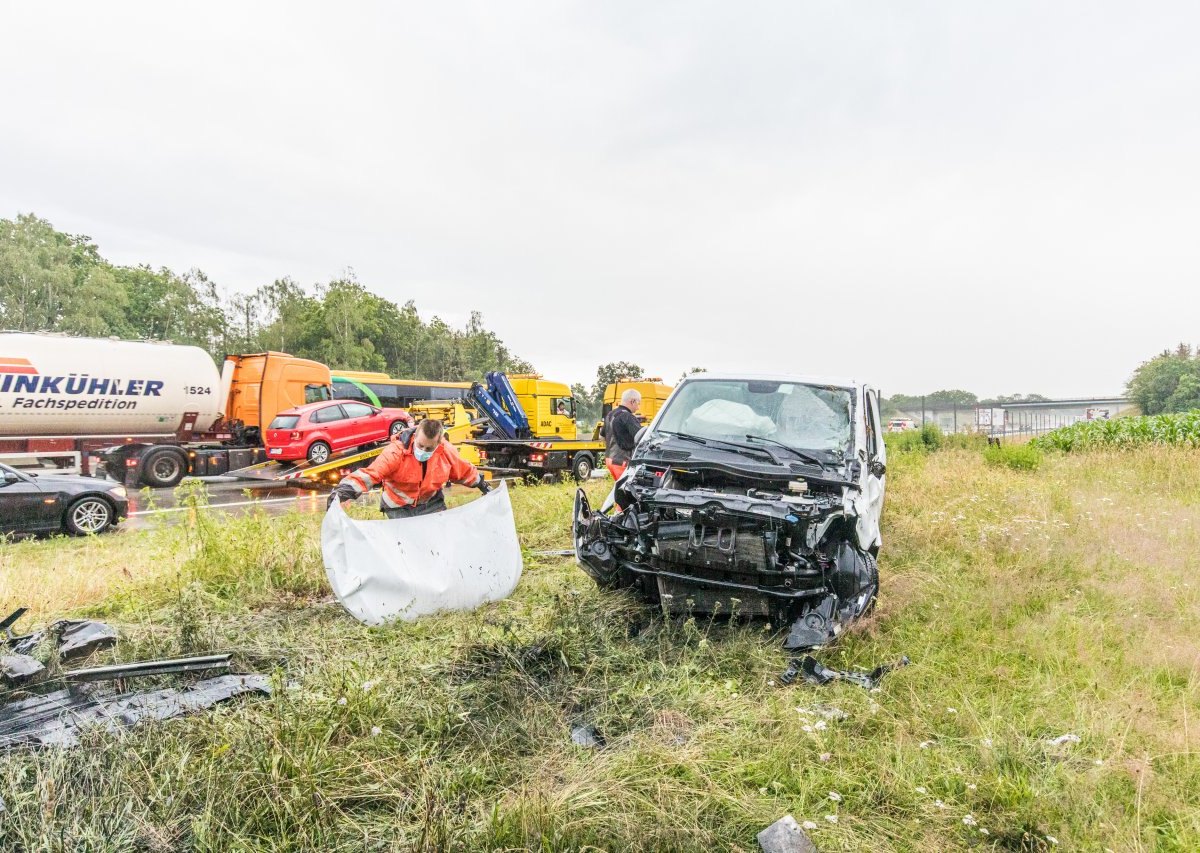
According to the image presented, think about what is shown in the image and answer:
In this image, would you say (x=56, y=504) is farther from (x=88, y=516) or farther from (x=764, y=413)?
(x=764, y=413)

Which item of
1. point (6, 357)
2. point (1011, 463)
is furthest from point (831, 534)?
point (6, 357)

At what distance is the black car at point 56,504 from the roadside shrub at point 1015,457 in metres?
13.8

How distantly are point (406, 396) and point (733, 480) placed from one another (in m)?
28.4

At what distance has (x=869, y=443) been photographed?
5172 mm

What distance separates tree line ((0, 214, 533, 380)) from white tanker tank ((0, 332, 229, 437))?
2838 cm

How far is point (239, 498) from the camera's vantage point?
41.9 ft

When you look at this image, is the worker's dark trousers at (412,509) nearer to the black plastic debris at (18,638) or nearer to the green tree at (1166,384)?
the black plastic debris at (18,638)

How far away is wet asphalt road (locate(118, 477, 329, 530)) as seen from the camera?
1036 cm

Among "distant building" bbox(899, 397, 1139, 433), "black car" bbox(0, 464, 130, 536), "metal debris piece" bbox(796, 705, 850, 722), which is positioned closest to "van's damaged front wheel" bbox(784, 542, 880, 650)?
"metal debris piece" bbox(796, 705, 850, 722)

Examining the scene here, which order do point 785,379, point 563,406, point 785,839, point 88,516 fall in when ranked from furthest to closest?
point 563,406, point 88,516, point 785,379, point 785,839

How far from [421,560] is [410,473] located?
3.22ft

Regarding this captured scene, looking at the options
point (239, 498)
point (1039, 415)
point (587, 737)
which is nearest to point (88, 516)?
point (239, 498)

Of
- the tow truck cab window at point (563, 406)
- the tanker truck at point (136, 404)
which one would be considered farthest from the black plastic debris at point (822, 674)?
the tanker truck at point (136, 404)

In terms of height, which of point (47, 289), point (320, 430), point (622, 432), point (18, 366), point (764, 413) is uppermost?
point (47, 289)
